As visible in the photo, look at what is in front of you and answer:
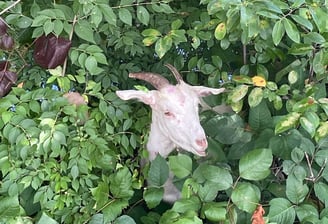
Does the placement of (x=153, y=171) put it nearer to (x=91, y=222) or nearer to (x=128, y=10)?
(x=91, y=222)

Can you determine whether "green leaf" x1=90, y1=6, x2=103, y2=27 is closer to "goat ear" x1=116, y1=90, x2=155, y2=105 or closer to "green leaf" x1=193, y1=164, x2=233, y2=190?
"goat ear" x1=116, y1=90, x2=155, y2=105

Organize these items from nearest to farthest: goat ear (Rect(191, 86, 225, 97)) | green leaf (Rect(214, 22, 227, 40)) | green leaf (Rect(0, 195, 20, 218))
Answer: green leaf (Rect(0, 195, 20, 218))
green leaf (Rect(214, 22, 227, 40))
goat ear (Rect(191, 86, 225, 97))

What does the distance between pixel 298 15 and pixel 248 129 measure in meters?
0.36

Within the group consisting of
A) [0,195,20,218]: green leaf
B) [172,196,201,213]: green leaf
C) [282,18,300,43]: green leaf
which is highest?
[282,18,300,43]: green leaf

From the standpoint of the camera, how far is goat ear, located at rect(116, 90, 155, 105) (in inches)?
52.7

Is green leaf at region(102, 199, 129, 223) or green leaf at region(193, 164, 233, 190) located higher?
green leaf at region(193, 164, 233, 190)

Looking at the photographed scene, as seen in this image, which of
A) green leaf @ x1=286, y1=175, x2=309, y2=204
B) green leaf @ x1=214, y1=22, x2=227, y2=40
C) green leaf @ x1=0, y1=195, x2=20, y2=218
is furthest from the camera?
green leaf @ x1=214, y1=22, x2=227, y2=40

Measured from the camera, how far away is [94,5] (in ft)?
4.14

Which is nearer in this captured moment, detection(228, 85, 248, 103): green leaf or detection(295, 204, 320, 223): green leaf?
detection(295, 204, 320, 223): green leaf

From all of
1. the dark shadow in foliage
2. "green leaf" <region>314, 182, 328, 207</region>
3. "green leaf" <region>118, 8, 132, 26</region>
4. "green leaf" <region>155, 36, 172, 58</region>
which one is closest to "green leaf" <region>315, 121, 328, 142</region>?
"green leaf" <region>314, 182, 328, 207</region>

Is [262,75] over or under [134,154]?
over

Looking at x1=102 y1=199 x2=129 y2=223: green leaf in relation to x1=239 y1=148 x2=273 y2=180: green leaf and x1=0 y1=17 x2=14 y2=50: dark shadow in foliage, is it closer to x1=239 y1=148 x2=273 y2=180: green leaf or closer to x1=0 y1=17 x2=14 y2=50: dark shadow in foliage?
x1=239 y1=148 x2=273 y2=180: green leaf

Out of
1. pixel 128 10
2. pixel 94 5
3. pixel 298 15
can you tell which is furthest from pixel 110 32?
pixel 298 15

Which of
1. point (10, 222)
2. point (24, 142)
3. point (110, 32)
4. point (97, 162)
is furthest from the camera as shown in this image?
point (110, 32)
